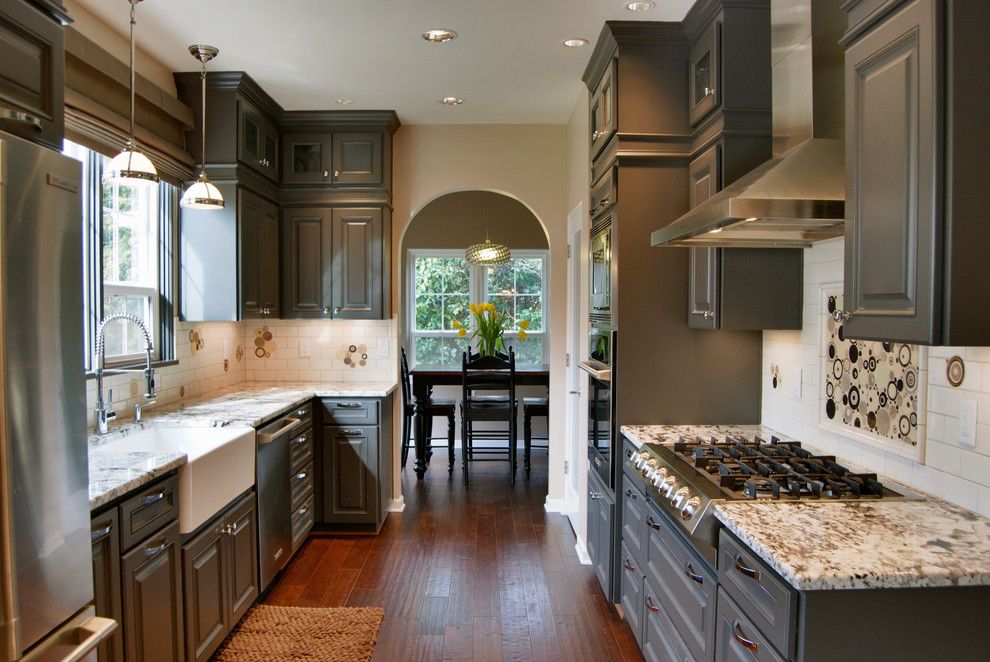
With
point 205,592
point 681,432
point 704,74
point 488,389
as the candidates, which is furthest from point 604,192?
point 488,389

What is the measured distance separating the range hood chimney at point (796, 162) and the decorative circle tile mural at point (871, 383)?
1.22ft

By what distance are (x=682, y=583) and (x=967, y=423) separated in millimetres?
936

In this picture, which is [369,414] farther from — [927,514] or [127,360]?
[927,514]

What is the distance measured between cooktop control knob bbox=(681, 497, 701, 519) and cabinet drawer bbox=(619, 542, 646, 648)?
0.79 m

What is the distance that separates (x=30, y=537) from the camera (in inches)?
52.9

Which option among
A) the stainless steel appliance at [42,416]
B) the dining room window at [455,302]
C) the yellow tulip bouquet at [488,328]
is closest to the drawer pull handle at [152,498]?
the stainless steel appliance at [42,416]

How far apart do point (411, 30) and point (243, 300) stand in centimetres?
182

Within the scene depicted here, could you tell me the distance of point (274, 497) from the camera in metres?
3.31

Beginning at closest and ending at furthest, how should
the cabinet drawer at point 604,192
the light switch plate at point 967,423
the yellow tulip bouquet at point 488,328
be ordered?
the light switch plate at point 967,423, the cabinet drawer at point 604,192, the yellow tulip bouquet at point 488,328

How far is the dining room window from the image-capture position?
Result: 704 centimetres

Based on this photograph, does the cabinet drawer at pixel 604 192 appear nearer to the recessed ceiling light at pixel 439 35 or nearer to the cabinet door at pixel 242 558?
the recessed ceiling light at pixel 439 35

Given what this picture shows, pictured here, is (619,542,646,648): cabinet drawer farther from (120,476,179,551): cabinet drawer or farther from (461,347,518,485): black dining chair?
(461,347,518,485): black dining chair

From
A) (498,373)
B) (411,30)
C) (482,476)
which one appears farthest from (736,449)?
(482,476)

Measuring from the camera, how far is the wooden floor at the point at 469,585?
283cm
